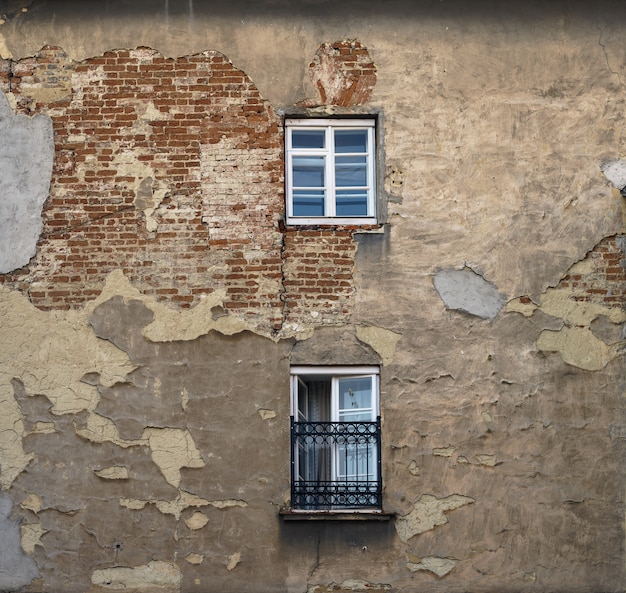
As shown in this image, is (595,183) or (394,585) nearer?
(394,585)

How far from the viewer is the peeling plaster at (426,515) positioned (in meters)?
12.3

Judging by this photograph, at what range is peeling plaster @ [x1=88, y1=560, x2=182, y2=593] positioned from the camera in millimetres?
12148

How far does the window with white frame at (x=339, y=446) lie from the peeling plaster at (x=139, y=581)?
1.31 meters

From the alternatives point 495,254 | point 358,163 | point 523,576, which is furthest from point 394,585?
point 358,163

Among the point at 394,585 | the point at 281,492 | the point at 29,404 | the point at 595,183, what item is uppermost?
the point at 595,183

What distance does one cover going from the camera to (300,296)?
12.7 meters

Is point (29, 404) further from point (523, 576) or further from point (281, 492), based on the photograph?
point (523, 576)

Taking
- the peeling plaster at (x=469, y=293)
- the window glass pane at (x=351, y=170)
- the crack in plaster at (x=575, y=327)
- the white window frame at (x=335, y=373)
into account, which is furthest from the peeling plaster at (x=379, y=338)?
the window glass pane at (x=351, y=170)

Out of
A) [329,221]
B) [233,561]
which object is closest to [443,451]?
[233,561]

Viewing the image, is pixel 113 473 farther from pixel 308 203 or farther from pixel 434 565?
pixel 308 203

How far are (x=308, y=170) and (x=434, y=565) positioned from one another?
4014 millimetres

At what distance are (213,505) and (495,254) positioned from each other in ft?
11.8

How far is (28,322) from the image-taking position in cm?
1268

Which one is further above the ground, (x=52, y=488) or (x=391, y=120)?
(x=391, y=120)
